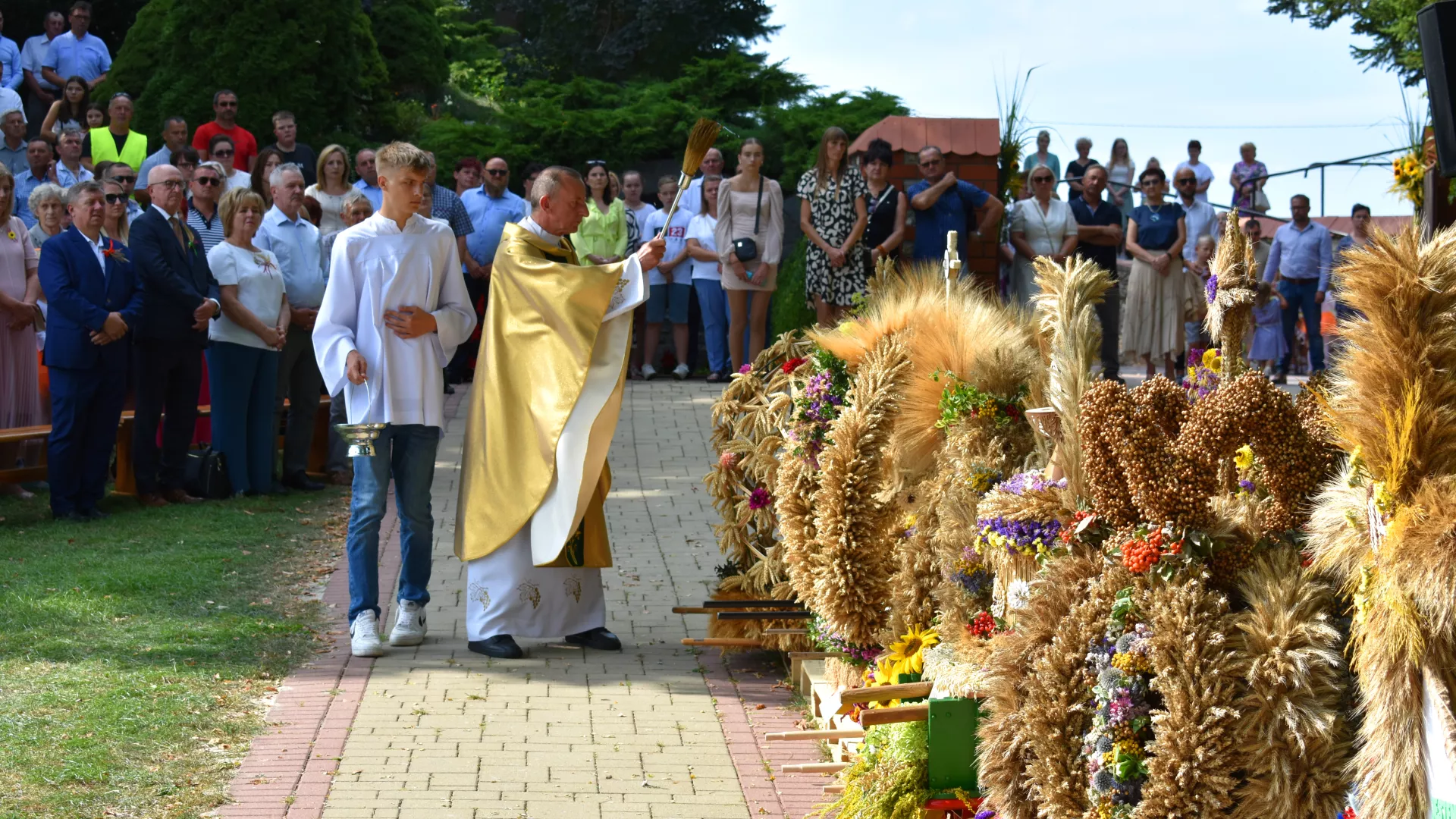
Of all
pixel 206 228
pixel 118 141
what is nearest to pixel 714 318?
pixel 206 228

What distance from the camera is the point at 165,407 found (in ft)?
34.6

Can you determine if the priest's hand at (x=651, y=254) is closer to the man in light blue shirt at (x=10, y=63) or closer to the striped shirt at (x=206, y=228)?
the striped shirt at (x=206, y=228)

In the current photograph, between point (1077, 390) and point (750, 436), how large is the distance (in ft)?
8.93

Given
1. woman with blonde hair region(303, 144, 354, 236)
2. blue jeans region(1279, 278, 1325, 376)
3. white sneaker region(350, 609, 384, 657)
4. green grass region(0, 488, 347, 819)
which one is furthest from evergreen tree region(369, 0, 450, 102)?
white sneaker region(350, 609, 384, 657)

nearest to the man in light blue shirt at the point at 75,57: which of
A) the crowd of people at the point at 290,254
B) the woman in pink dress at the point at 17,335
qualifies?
the crowd of people at the point at 290,254

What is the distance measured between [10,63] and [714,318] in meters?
8.02

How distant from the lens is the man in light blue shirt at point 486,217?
14.3 metres

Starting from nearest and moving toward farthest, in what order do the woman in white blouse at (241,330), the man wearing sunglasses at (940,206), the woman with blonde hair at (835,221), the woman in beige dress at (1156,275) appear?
the woman in white blouse at (241,330)
the man wearing sunglasses at (940,206)
the woman with blonde hair at (835,221)
the woman in beige dress at (1156,275)

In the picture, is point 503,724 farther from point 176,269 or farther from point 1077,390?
point 176,269

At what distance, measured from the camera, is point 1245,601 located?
133 inches

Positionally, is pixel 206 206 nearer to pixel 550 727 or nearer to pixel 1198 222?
pixel 550 727

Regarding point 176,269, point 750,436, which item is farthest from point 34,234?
point 750,436

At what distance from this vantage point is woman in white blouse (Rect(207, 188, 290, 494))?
1034 cm

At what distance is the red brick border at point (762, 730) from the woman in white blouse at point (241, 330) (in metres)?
4.93
